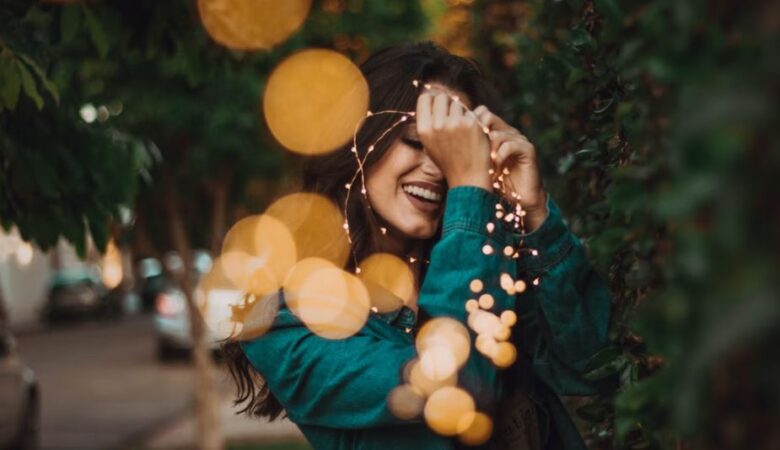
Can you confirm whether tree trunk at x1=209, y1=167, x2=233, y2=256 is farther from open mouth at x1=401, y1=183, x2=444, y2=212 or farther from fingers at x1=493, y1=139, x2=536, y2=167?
fingers at x1=493, y1=139, x2=536, y2=167

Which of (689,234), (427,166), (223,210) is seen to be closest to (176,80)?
(223,210)

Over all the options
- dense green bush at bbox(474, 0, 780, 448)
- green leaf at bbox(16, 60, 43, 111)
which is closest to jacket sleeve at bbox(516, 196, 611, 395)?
dense green bush at bbox(474, 0, 780, 448)

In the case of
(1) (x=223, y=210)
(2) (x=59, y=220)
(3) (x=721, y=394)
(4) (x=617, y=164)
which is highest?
(3) (x=721, y=394)

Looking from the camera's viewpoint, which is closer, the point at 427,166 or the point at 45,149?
the point at 427,166

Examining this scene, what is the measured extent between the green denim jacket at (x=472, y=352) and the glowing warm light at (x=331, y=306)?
21 millimetres

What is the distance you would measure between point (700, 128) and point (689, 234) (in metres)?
0.10

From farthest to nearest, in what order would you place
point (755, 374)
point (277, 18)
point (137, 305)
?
point (137, 305)
point (277, 18)
point (755, 374)

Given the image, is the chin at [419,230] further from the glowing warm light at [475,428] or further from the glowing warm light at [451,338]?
the glowing warm light at [475,428]

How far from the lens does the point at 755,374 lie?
0.93 metres

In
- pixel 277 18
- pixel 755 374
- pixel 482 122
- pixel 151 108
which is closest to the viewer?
pixel 755 374

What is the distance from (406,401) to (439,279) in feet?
0.86

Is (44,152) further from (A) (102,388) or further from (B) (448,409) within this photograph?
(A) (102,388)

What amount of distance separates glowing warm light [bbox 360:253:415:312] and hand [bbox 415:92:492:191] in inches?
14.6

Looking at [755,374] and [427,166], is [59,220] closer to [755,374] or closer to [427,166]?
[427,166]
